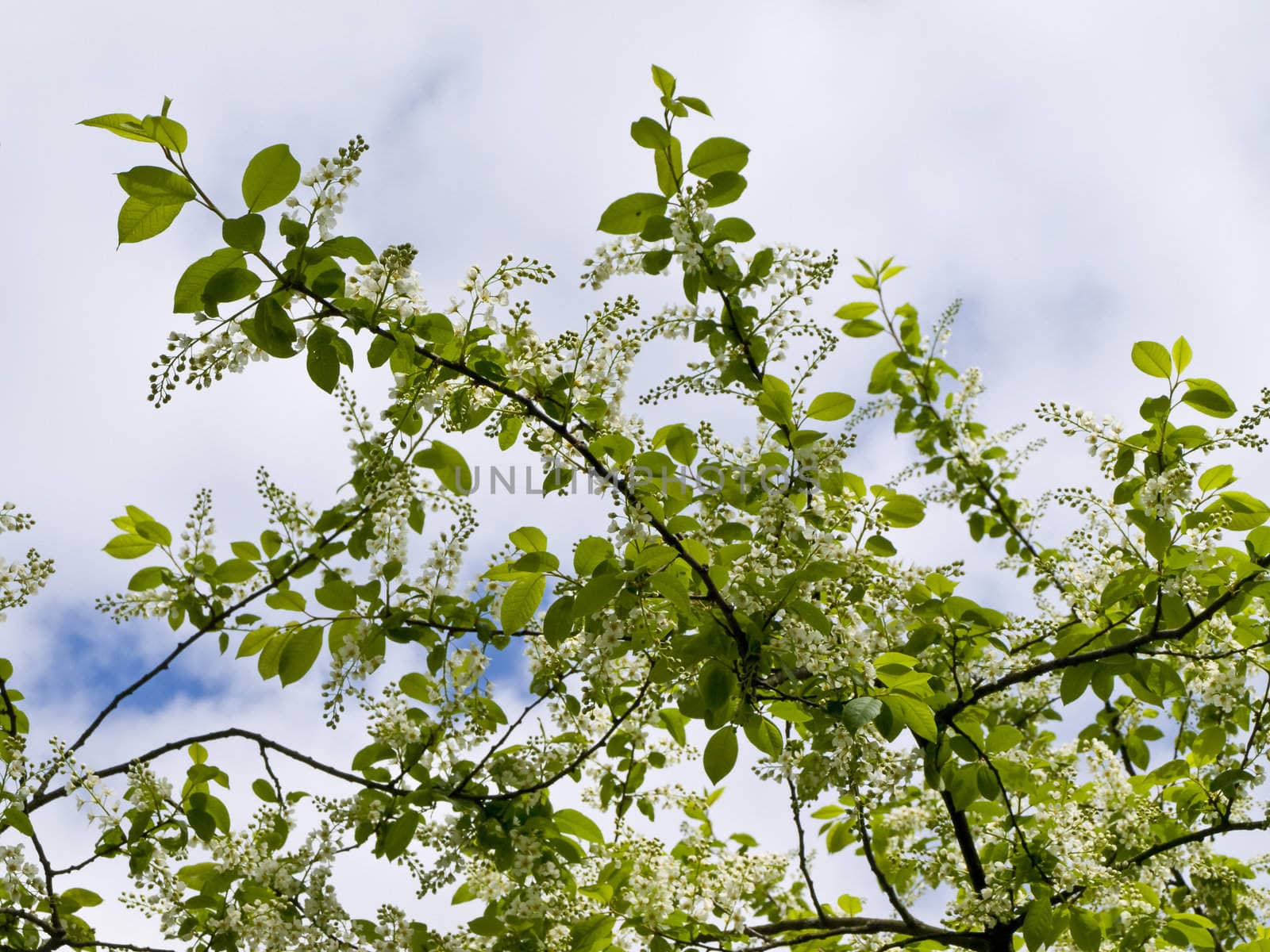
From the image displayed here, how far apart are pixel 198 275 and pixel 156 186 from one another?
0.23m

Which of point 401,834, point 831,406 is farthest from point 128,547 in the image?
point 831,406

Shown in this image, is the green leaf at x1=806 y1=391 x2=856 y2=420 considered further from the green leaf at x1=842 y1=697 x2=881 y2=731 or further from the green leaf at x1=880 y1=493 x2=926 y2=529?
the green leaf at x1=842 y1=697 x2=881 y2=731

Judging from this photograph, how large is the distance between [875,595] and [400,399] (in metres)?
1.93

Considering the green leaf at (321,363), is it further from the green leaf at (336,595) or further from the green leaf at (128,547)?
the green leaf at (128,547)

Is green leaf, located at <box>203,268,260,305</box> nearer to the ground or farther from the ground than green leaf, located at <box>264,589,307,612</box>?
farther from the ground

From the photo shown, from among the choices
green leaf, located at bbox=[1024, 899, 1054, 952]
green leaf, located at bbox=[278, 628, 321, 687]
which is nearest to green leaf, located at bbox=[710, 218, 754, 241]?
green leaf, located at bbox=[278, 628, 321, 687]

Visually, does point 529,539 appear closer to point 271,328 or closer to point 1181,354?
point 271,328

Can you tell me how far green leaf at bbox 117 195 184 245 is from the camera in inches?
94.0

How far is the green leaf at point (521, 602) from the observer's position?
2945 millimetres

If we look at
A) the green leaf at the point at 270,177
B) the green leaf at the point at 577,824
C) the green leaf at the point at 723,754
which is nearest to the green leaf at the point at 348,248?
the green leaf at the point at 270,177

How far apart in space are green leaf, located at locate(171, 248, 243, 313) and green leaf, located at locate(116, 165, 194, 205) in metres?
0.15

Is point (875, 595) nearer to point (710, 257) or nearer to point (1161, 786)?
point (710, 257)

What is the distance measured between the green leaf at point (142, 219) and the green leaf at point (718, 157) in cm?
148

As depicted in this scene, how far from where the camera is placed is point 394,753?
3.63m
